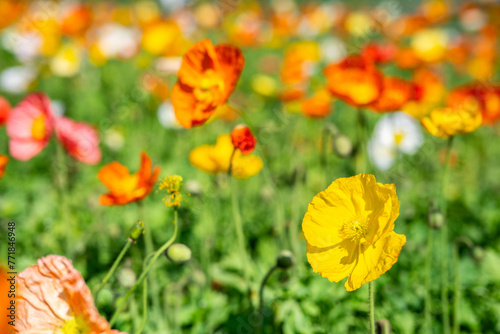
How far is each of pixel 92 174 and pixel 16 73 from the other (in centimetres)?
147

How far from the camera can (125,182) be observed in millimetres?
1155

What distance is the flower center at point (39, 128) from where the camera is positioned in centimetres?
154

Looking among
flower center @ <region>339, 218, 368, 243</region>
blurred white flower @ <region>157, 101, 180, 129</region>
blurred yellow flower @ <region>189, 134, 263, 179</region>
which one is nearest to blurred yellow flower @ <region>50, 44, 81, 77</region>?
blurred white flower @ <region>157, 101, 180, 129</region>

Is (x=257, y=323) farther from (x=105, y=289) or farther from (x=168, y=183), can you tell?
(x=168, y=183)

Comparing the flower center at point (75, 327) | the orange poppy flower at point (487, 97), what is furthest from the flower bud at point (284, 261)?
the orange poppy flower at point (487, 97)

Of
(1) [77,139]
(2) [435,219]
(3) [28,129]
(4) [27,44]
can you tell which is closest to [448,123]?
(2) [435,219]

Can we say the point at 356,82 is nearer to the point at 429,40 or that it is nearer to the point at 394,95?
the point at 394,95

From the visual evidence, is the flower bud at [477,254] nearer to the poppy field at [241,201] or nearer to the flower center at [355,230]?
the poppy field at [241,201]

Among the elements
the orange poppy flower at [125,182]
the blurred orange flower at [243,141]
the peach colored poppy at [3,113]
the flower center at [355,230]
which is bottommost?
the flower center at [355,230]

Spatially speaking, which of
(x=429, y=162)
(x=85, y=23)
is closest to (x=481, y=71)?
(x=429, y=162)

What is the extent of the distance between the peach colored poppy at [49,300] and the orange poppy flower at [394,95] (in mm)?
945

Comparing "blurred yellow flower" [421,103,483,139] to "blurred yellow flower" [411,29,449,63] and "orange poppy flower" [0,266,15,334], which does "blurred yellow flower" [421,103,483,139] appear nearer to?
"orange poppy flower" [0,266,15,334]

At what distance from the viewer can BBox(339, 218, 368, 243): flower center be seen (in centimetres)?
88

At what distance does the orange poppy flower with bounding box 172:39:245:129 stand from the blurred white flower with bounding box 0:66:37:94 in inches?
94.8
